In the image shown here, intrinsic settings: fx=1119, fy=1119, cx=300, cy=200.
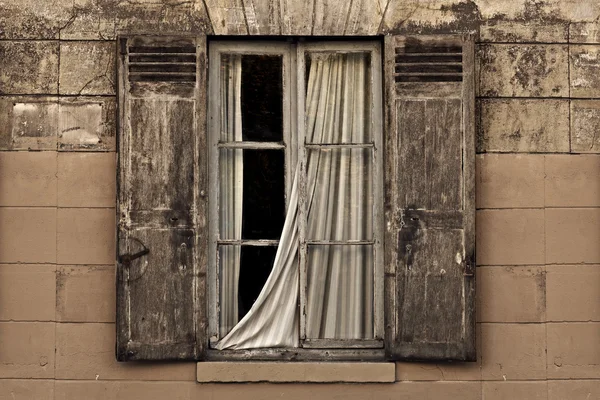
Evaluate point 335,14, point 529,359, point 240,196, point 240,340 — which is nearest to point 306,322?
point 240,340

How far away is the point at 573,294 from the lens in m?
6.83

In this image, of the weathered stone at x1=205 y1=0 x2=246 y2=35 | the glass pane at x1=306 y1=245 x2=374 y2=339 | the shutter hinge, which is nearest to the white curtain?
the glass pane at x1=306 y1=245 x2=374 y2=339

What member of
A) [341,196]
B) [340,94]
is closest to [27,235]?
[341,196]

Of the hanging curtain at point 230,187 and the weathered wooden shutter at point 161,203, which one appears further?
the hanging curtain at point 230,187

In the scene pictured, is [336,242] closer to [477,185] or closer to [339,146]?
[339,146]

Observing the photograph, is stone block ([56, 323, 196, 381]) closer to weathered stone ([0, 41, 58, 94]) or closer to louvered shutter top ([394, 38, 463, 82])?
weathered stone ([0, 41, 58, 94])

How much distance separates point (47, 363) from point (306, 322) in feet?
5.27

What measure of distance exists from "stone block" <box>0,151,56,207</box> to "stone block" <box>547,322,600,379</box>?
3.18 meters

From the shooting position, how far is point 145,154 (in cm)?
680

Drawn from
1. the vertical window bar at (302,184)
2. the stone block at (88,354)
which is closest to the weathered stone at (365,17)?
the vertical window bar at (302,184)

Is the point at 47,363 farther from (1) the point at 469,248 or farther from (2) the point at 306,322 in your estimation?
(1) the point at 469,248

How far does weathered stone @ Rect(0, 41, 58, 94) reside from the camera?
6.91m

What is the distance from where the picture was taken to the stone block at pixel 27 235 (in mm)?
6863

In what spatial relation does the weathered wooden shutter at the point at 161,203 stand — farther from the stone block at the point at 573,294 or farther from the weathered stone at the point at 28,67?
the stone block at the point at 573,294
